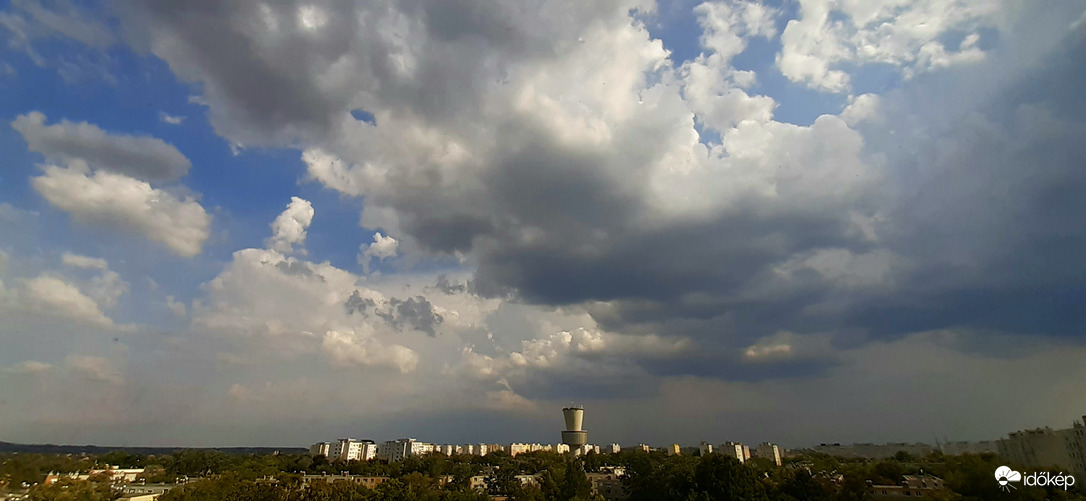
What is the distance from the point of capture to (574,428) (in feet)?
429

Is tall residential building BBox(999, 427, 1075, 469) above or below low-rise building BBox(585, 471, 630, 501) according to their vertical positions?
above

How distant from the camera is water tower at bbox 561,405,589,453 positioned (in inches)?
5143

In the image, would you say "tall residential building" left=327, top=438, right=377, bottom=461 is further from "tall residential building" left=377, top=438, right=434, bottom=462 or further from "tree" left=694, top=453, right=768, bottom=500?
"tree" left=694, top=453, right=768, bottom=500

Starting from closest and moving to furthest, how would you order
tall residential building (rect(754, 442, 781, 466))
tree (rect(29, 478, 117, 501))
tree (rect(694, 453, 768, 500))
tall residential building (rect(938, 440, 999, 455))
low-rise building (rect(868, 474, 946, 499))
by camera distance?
tree (rect(29, 478, 117, 501)) < tree (rect(694, 453, 768, 500)) < low-rise building (rect(868, 474, 946, 499)) < tall residential building (rect(938, 440, 999, 455)) < tall residential building (rect(754, 442, 781, 466))

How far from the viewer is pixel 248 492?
45.8m

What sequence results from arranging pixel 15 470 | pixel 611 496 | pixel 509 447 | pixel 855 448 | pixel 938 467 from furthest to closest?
1. pixel 509 447
2. pixel 855 448
3. pixel 938 467
4. pixel 611 496
5. pixel 15 470

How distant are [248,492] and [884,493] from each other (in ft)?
225

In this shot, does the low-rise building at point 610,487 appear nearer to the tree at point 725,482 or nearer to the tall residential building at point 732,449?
the tree at point 725,482

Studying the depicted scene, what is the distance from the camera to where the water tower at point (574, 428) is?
131 metres

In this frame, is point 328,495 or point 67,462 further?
point 67,462

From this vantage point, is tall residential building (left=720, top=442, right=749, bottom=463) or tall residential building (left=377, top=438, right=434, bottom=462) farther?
tall residential building (left=377, top=438, right=434, bottom=462)

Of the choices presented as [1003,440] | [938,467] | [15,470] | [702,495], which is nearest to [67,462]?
[15,470]

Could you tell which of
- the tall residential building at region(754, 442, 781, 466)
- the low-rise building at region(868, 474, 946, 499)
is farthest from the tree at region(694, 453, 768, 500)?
the tall residential building at region(754, 442, 781, 466)

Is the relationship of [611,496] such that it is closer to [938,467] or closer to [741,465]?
[741,465]
